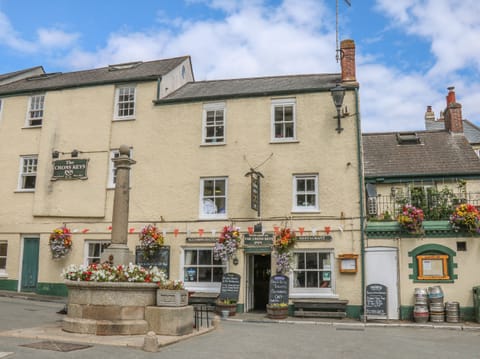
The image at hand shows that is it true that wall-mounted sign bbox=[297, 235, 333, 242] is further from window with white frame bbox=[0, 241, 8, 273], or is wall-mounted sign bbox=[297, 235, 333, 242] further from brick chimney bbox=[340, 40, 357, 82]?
window with white frame bbox=[0, 241, 8, 273]

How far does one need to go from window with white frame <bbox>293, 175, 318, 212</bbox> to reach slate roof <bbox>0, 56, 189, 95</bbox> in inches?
291

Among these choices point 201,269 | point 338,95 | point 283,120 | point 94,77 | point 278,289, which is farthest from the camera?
point 94,77

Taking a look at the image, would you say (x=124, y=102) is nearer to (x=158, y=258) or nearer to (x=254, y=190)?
(x=158, y=258)

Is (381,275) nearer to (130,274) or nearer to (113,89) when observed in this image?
(130,274)

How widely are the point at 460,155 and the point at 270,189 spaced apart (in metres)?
9.91

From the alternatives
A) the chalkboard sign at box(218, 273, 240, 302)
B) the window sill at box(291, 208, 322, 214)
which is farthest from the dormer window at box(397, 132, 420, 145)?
the chalkboard sign at box(218, 273, 240, 302)

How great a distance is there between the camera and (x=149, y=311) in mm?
10977

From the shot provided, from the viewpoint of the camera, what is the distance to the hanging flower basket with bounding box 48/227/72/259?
62.0ft

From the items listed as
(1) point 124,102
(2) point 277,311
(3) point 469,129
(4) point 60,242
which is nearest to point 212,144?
(1) point 124,102

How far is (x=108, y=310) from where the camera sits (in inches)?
424

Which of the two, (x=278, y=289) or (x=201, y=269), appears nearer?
(x=278, y=289)

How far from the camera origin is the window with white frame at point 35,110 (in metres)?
21.3

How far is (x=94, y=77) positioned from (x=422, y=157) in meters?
15.5

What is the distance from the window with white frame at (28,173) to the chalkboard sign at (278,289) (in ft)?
37.4
